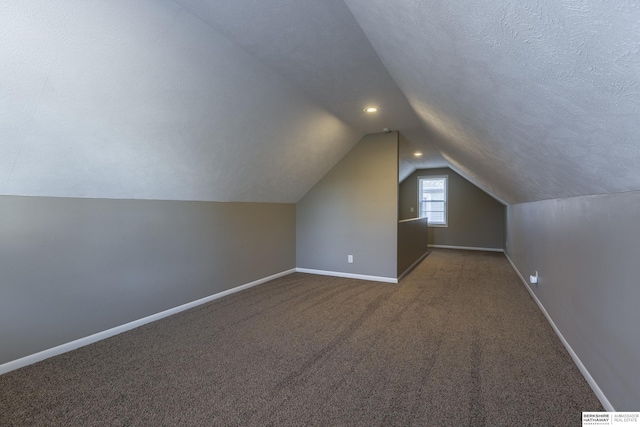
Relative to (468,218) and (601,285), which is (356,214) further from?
(468,218)

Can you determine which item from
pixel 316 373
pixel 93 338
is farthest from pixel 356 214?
pixel 93 338

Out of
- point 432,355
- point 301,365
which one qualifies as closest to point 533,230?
point 432,355

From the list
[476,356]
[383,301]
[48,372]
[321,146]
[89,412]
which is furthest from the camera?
[321,146]

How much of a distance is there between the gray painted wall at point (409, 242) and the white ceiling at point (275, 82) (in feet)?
7.15

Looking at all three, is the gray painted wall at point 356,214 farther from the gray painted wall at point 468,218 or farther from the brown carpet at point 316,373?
the gray painted wall at point 468,218

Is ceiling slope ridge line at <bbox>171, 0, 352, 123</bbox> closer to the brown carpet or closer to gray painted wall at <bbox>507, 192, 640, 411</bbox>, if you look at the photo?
the brown carpet

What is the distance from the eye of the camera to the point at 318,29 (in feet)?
6.75

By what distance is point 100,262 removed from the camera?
254 centimetres

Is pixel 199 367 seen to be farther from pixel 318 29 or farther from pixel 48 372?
pixel 318 29

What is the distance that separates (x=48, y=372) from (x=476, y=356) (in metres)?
2.98

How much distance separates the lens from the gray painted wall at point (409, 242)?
461 centimetres

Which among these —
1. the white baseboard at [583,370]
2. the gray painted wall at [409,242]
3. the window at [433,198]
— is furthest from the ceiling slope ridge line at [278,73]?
the window at [433,198]

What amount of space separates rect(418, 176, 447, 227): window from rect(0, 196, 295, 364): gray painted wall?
626 centimetres

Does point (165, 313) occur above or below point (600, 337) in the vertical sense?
below
